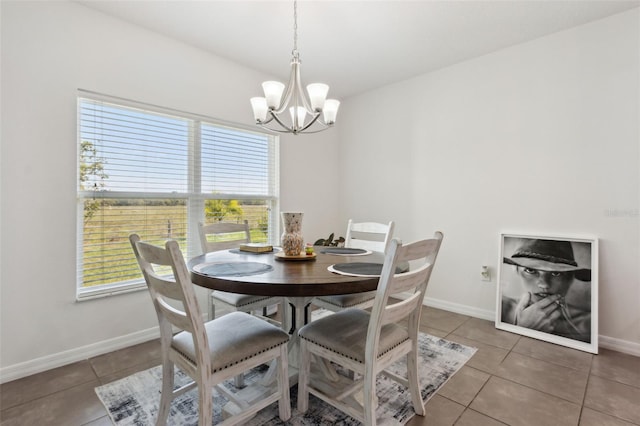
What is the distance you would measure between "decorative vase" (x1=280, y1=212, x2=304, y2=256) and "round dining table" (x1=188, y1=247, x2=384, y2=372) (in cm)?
6

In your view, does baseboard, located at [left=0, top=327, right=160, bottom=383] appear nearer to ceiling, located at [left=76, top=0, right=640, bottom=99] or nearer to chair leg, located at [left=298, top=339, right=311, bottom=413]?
chair leg, located at [left=298, top=339, right=311, bottom=413]

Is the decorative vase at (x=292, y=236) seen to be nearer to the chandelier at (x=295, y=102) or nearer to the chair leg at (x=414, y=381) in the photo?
the chandelier at (x=295, y=102)

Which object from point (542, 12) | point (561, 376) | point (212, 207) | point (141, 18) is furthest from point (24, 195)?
point (542, 12)

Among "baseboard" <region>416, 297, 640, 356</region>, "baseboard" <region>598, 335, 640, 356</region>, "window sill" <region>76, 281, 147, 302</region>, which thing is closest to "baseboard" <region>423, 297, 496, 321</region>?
"baseboard" <region>416, 297, 640, 356</region>

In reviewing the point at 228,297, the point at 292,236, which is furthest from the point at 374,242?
the point at 228,297

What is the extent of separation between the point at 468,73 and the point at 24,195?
3858 millimetres

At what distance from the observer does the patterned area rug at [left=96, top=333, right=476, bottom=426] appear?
1.62 metres

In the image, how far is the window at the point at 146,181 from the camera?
7.63 feet

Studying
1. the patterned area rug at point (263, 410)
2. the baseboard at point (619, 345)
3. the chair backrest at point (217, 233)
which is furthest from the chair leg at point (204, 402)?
the baseboard at point (619, 345)

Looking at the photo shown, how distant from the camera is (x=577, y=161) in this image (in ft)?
8.39

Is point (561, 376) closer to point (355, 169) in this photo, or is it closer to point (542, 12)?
point (542, 12)

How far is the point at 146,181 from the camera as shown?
2594mm

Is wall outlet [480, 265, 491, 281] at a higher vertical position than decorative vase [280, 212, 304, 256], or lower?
lower

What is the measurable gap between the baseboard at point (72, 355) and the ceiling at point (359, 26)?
2.51m
